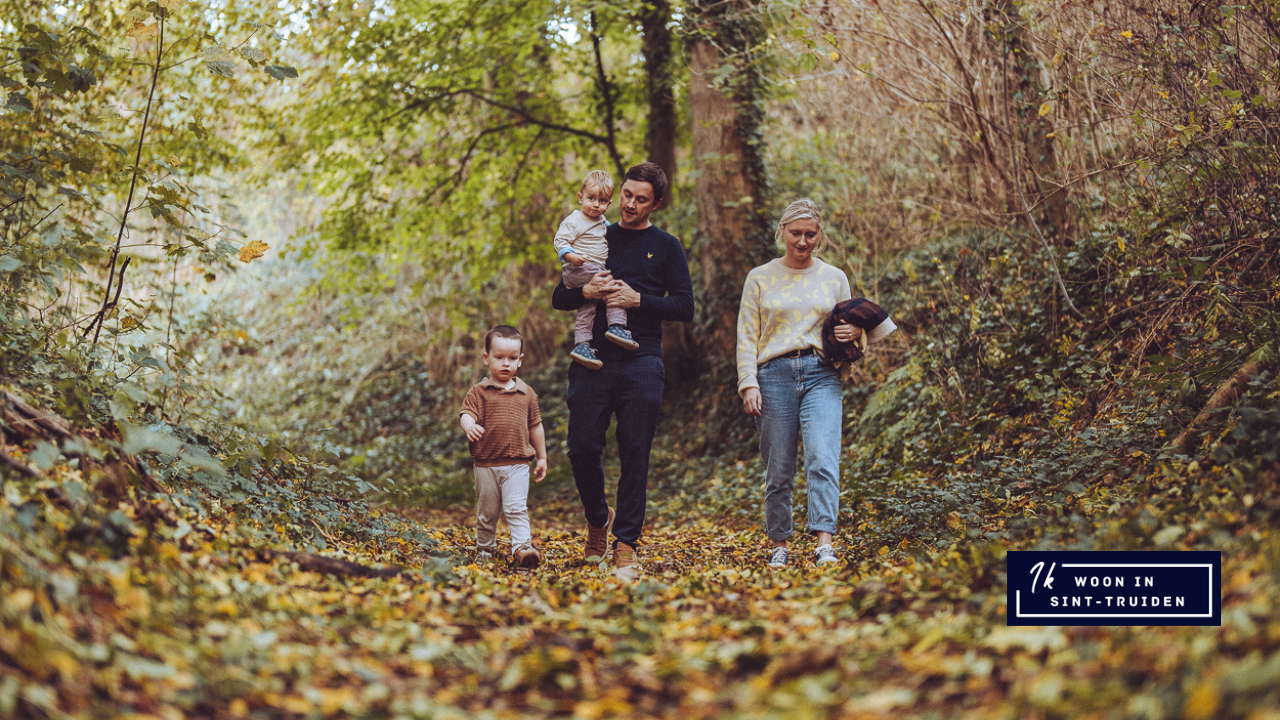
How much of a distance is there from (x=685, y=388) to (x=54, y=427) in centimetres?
721

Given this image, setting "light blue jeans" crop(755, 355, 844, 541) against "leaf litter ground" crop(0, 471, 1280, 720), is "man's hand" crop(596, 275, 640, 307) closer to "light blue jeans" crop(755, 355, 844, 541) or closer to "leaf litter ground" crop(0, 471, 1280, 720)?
"light blue jeans" crop(755, 355, 844, 541)

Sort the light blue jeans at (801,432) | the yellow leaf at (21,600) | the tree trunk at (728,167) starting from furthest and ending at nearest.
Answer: the tree trunk at (728,167), the light blue jeans at (801,432), the yellow leaf at (21,600)

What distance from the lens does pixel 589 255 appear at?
4754mm

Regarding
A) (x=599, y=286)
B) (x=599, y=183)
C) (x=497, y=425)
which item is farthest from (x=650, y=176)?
(x=497, y=425)

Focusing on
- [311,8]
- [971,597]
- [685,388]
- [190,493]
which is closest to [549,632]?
[971,597]

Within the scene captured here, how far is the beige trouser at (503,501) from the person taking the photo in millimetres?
4824

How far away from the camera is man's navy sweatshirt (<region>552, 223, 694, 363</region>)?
4.70 metres

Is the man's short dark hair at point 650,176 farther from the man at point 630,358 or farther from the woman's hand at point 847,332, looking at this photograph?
the woman's hand at point 847,332

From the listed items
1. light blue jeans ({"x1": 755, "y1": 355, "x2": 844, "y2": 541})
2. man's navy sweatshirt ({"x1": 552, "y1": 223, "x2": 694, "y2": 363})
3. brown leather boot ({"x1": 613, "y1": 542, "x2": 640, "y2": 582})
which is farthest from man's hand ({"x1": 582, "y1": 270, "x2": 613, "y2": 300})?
brown leather boot ({"x1": 613, "y1": 542, "x2": 640, "y2": 582})

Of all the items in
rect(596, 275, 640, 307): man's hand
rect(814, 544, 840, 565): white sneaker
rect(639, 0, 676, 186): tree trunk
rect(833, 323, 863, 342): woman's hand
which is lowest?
rect(814, 544, 840, 565): white sneaker

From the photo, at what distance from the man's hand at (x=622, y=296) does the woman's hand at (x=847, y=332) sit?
1.08 metres

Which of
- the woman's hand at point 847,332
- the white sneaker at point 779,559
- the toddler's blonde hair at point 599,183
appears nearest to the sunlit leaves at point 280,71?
the toddler's blonde hair at point 599,183

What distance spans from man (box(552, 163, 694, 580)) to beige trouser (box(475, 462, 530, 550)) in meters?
0.35

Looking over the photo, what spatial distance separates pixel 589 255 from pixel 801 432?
5.07 feet
